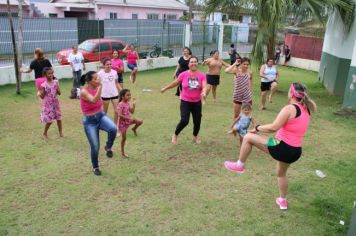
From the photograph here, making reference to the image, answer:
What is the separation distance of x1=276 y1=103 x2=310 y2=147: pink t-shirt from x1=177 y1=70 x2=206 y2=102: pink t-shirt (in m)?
2.59

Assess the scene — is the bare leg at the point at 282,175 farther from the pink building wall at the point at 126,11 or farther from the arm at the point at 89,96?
the pink building wall at the point at 126,11

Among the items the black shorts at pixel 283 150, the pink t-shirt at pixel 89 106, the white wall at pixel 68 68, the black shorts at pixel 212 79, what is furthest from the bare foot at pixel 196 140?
the white wall at pixel 68 68

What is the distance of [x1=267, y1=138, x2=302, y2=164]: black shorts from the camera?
4.25m

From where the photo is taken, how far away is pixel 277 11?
35.2 ft

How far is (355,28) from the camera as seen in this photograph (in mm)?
11555

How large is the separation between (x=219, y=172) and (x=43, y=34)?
40.3ft

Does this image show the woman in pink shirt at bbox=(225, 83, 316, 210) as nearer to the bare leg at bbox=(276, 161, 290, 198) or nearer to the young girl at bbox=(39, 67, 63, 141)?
the bare leg at bbox=(276, 161, 290, 198)

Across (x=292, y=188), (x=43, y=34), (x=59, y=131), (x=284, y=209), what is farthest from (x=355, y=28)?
(x=43, y=34)

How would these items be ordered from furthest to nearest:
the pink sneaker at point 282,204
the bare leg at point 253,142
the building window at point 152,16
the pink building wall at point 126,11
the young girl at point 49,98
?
the building window at point 152,16 → the pink building wall at point 126,11 → the young girl at point 49,98 → the pink sneaker at point 282,204 → the bare leg at point 253,142

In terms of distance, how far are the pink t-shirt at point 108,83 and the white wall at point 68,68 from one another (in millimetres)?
6642

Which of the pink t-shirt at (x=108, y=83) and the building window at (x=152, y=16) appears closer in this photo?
the pink t-shirt at (x=108, y=83)

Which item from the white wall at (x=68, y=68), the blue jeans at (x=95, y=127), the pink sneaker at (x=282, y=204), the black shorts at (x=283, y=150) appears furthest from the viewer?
the white wall at (x=68, y=68)

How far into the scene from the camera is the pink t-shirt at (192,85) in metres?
6.59

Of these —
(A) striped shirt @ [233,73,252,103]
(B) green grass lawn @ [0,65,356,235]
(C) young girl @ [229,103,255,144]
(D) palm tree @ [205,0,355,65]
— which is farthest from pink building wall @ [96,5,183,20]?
(C) young girl @ [229,103,255,144]
